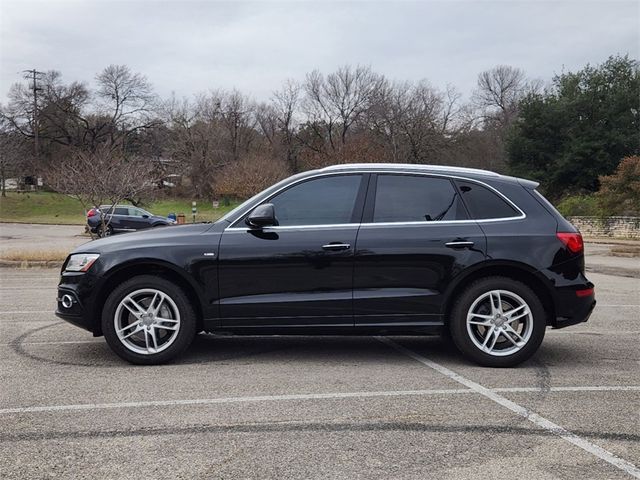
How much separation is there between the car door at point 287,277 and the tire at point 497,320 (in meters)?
1.00

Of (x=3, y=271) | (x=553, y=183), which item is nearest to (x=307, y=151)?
(x=553, y=183)

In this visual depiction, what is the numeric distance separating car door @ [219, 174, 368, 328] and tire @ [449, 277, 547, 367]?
3.28 ft

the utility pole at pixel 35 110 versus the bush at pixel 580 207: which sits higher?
the utility pole at pixel 35 110

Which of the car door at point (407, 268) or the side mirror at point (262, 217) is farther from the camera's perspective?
the car door at point (407, 268)

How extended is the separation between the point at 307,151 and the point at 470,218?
58.6 meters

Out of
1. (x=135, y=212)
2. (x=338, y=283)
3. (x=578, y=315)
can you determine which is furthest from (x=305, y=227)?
(x=135, y=212)

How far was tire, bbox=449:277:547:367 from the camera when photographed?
5.30 m

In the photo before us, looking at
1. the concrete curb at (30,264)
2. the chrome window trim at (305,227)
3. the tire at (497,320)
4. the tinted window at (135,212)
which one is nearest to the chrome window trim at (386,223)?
the chrome window trim at (305,227)

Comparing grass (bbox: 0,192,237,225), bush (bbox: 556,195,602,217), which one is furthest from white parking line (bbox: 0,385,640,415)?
grass (bbox: 0,192,237,225)

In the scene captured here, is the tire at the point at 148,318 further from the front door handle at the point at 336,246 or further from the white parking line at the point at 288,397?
the front door handle at the point at 336,246

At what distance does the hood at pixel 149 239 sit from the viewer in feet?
17.6

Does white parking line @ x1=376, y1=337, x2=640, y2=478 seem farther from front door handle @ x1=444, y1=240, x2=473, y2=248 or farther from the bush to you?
the bush

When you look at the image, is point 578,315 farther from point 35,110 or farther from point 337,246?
point 35,110

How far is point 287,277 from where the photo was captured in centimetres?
530
